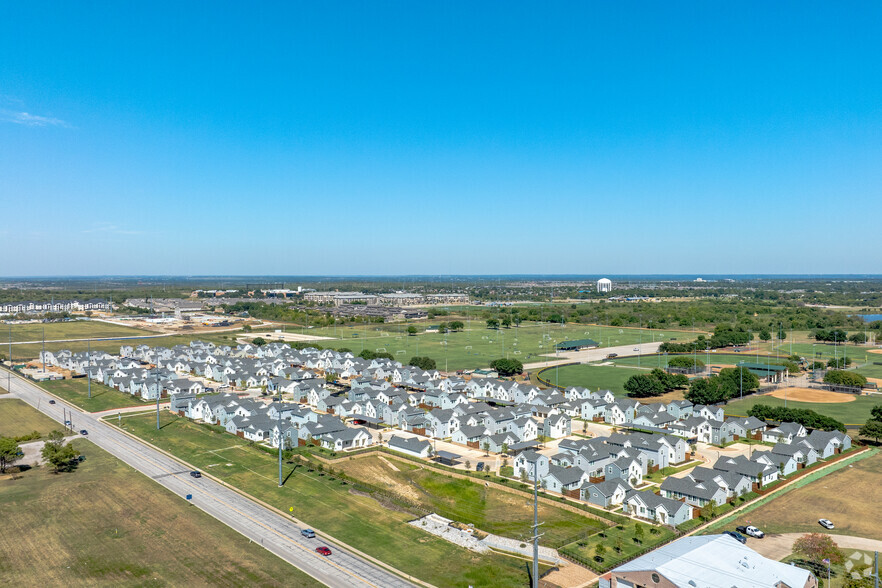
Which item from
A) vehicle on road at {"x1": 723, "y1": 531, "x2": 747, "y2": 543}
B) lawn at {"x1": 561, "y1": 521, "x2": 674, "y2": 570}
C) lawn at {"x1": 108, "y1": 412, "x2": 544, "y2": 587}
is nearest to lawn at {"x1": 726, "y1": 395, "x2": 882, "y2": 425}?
vehicle on road at {"x1": 723, "y1": 531, "x2": 747, "y2": 543}

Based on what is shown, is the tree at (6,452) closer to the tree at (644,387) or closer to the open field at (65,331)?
the tree at (644,387)

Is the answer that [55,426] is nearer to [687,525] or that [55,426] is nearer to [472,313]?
[687,525]

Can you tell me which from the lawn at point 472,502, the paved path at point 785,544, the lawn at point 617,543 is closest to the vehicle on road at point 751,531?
the paved path at point 785,544

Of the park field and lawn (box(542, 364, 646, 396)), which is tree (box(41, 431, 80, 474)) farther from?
the park field

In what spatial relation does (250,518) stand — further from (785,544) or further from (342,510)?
(785,544)

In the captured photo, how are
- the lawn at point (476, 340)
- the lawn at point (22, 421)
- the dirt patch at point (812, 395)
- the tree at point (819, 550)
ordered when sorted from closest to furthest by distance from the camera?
the tree at point (819, 550)
the lawn at point (22, 421)
the dirt patch at point (812, 395)
the lawn at point (476, 340)
